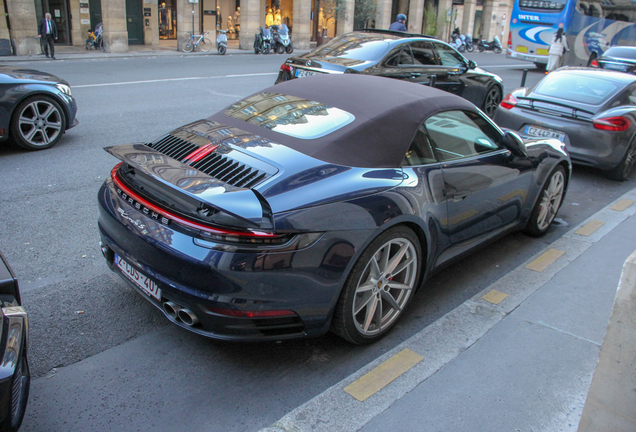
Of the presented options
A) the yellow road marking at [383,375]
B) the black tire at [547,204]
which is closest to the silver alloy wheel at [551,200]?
the black tire at [547,204]

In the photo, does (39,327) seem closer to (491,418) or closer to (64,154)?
(491,418)

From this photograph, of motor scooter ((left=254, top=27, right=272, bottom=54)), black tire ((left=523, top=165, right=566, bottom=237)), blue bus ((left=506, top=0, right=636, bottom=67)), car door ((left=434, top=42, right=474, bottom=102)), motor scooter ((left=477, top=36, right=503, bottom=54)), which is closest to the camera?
black tire ((left=523, top=165, right=566, bottom=237))

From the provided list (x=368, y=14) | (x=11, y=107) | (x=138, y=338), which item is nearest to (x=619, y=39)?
(x=368, y=14)

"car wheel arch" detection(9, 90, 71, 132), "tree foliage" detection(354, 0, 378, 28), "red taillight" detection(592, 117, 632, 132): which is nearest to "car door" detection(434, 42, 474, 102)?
"red taillight" detection(592, 117, 632, 132)

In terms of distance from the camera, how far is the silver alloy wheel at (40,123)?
6.94 metres

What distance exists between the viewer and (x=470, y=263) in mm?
4660

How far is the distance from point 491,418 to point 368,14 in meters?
34.6

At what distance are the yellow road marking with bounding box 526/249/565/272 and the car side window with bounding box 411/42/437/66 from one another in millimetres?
5874

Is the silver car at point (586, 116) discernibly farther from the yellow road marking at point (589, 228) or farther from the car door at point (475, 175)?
the car door at point (475, 175)

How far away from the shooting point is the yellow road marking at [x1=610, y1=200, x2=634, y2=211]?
6.43 meters

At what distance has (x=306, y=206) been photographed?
9.24 feet

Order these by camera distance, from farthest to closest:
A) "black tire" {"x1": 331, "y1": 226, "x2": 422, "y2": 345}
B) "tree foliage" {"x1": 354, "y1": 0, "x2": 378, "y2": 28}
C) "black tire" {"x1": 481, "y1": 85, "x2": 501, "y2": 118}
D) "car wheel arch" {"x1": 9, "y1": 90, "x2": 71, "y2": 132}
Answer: "tree foliage" {"x1": 354, "y1": 0, "x2": 378, "y2": 28} → "black tire" {"x1": 481, "y1": 85, "x2": 501, "y2": 118} → "car wheel arch" {"x1": 9, "y1": 90, "x2": 71, "y2": 132} → "black tire" {"x1": 331, "y1": 226, "x2": 422, "y2": 345}

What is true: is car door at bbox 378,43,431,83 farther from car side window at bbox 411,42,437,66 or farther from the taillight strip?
the taillight strip

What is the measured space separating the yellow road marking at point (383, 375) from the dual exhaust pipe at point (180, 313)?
90 cm
